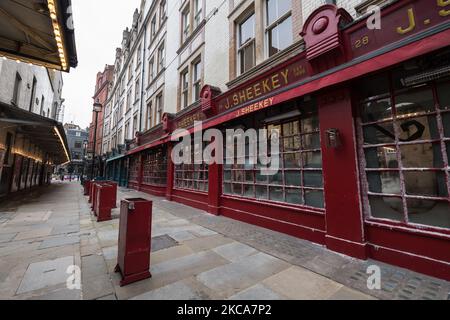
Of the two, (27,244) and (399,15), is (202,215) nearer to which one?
(27,244)

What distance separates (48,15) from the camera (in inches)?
169

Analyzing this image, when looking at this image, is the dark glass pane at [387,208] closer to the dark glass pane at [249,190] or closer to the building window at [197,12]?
the dark glass pane at [249,190]

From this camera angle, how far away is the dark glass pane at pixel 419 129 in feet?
11.0

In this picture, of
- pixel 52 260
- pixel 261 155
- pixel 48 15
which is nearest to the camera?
pixel 52 260

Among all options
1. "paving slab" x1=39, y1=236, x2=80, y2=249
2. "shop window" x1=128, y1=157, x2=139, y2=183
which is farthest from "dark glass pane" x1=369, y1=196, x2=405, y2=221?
"shop window" x1=128, y1=157, x2=139, y2=183

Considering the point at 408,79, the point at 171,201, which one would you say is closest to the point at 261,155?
the point at 408,79

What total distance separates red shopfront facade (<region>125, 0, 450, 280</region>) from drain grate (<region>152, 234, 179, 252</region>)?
2.45m

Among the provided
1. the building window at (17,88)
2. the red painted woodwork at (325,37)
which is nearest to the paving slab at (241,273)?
the red painted woodwork at (325,37)

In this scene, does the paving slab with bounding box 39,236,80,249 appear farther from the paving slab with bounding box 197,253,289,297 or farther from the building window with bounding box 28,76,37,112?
the building window with bounding box 28,76,37,112

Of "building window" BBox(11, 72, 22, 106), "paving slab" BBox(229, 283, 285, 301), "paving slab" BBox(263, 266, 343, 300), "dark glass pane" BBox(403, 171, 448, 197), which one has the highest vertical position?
"building window" BBox(11, 72, 22, 106)

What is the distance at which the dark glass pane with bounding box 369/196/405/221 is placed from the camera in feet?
11.8

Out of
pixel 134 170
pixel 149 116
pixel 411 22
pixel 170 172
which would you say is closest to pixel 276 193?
pixel 411 22

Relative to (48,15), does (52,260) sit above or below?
below
